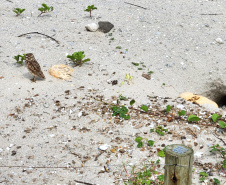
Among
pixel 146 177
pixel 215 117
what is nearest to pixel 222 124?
pixel 215 117

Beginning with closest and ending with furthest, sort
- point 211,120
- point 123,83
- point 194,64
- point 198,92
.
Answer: point 211,120, point 123,83, point 198,92, point 194,64

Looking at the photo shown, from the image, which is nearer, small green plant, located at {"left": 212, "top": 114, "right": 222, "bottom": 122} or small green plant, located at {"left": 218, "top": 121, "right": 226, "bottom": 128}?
small green plant, located at {"left": 218, "top": 121, "right": 226, "bottom": 128}

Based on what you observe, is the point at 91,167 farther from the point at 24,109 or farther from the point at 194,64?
the point at 194,64

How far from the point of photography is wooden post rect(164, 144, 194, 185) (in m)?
1.92

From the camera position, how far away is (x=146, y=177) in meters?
2.95

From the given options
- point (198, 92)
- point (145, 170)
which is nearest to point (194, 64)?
point (198, 92)

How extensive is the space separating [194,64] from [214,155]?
2.56m

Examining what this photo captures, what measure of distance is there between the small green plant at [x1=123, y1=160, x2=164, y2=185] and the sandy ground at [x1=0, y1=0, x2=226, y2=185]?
129mm

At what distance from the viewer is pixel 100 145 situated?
3.47m

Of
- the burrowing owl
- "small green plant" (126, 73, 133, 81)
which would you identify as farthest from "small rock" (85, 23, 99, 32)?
the burrowing owl

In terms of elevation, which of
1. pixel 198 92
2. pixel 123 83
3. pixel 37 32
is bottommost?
pixel 198 92

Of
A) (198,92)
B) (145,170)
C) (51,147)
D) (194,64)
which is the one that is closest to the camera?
(145,170)

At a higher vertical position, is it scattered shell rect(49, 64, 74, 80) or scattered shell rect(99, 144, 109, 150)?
scattered shell rect(49, 64, 74, 80)

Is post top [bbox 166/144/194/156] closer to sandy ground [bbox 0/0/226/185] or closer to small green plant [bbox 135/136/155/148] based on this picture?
sandy ground [bbox 0/0/226/185]
